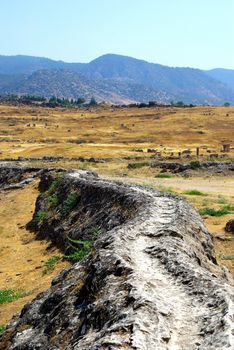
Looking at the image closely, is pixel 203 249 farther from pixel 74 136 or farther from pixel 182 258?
pixel 74 136

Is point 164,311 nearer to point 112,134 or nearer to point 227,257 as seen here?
point 227,257

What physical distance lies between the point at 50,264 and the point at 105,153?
55217 mm

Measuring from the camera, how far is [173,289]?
8641 millimetres

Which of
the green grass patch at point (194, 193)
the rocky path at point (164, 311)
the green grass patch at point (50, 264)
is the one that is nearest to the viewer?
the rocky path at point (164, 311)

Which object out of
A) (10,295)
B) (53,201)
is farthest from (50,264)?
(53,201)

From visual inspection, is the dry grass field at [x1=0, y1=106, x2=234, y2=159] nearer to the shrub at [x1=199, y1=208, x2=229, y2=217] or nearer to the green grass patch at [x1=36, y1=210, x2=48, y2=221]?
the shrub at [x1=199, y1=208, x2=229, y2=217]

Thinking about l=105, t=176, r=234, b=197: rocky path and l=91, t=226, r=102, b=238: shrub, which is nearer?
l=91, t=226, r=102, b=238: shrub

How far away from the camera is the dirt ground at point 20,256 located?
48.9 ft

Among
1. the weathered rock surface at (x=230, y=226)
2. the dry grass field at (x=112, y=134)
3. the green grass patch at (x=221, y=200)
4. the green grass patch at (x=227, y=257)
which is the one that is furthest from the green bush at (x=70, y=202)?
the dry grass field at (x=112, y=134)

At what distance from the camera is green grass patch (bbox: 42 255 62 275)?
16.6 m

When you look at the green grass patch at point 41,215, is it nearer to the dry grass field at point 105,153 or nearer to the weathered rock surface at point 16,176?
the dry grass field at point 105,153

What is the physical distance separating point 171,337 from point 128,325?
62 cm

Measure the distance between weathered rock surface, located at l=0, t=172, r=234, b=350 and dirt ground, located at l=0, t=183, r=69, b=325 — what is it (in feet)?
11.2

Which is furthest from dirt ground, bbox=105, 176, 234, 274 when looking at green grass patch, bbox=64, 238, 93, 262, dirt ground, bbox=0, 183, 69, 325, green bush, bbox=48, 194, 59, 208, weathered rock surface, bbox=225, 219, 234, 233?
green bush, bbox=48, 194, 59, 208
